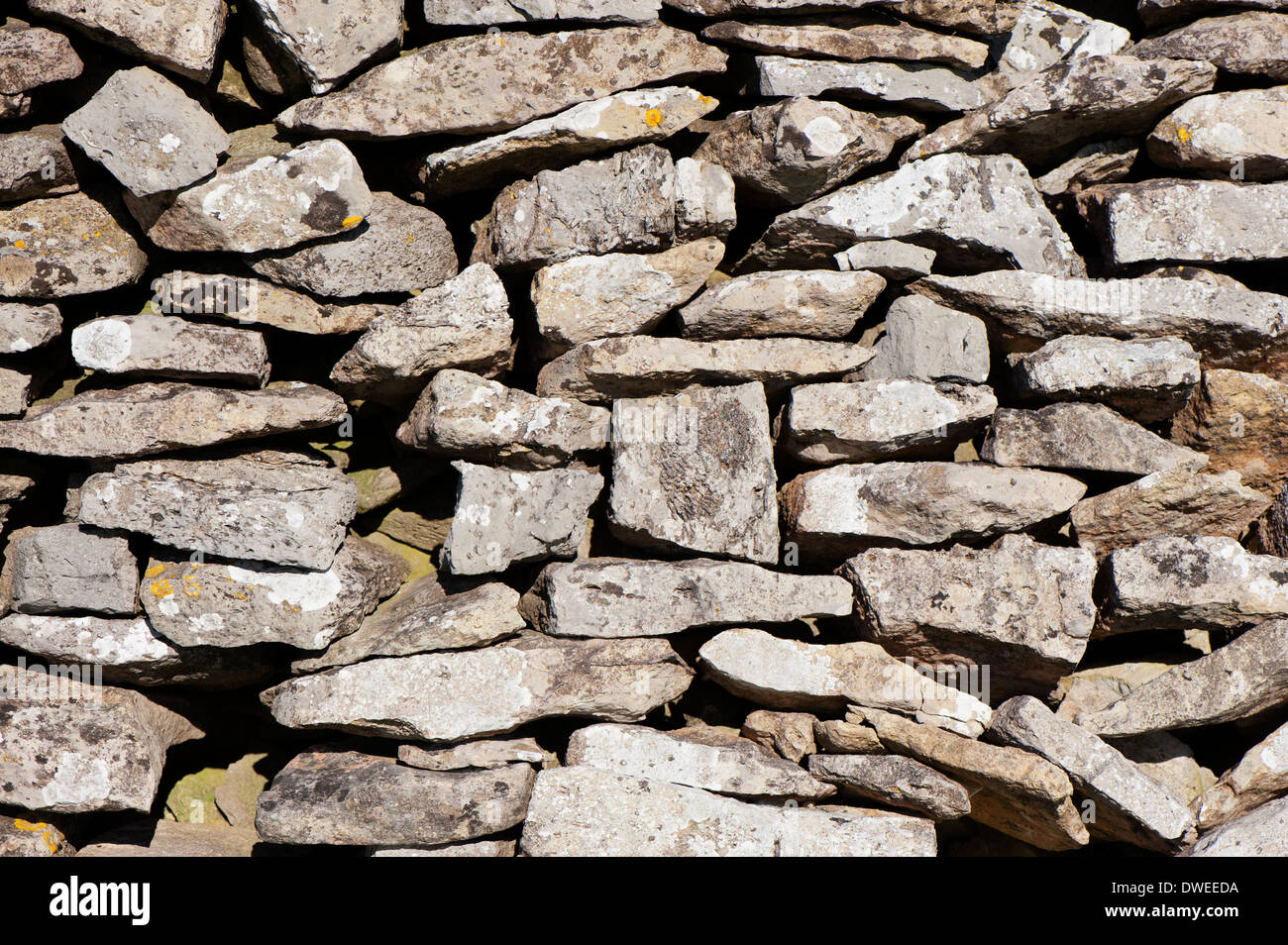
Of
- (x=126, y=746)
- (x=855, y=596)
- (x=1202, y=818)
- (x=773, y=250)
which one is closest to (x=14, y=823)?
(x=126, y=746)

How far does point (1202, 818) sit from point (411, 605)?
3919 mm

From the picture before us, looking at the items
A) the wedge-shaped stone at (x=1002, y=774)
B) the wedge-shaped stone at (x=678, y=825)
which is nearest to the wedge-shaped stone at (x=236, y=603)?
the wedge-shaped stone at (x=678, y=825)

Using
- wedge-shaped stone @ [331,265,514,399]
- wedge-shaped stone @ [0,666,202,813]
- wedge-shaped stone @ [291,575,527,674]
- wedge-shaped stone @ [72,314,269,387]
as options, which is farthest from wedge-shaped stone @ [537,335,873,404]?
wedge-shaped stone @ [0,666,202,813]

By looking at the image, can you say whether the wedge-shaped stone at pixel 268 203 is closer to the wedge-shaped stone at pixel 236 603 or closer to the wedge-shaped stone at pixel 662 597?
the wedge-shaped stone at pixel 236 603

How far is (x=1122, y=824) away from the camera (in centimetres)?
488

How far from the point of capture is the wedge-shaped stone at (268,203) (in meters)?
4.74

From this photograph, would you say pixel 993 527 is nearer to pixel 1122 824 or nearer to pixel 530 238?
pixel 1122 824

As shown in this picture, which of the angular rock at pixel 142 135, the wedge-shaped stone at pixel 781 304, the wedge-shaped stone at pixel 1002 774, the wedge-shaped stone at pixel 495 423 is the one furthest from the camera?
the wedge-shaped stone at pixel 781 304

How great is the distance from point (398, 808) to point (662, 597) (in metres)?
1.54

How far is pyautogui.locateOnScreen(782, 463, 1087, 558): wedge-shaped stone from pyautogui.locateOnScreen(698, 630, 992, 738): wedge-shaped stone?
0.57m

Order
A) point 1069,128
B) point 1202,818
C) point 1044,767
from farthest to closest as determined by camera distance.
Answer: point 1069,128
point 1202,818
point 1044,767

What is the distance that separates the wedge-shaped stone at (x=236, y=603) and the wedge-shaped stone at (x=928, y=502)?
2.33 meters

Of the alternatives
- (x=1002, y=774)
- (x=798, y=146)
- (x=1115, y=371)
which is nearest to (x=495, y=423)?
(x=798, y=146)

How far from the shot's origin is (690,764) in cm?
490
